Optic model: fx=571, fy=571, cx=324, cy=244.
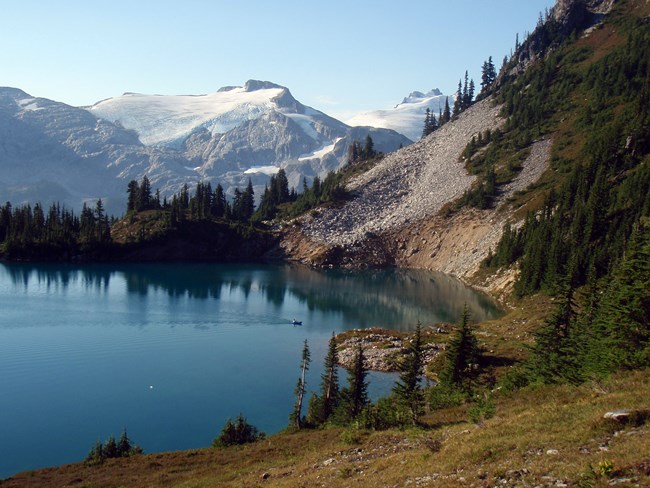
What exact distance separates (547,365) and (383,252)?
140m

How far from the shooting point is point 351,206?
648 ft

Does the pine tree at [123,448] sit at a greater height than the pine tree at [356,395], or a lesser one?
lesser

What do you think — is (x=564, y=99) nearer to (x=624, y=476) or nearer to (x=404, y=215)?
(x=404, y=215)

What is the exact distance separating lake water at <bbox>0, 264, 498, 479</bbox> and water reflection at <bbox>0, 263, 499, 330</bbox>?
46 cm

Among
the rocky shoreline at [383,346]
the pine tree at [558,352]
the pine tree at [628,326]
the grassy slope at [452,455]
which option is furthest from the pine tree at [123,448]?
the pine tree at [628,326]

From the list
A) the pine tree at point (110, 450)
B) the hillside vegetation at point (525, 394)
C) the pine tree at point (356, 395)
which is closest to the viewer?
the hillside vegetation at point (525, 394)

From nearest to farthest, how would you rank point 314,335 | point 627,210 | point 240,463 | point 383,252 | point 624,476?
point 624,476 → point 240,463 → point 314,335 → point 627,210 → point 383,252

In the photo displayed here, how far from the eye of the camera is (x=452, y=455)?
2494cm

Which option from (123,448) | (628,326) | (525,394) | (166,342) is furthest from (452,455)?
(166,342)

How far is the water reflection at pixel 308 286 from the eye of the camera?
11542 centimetres

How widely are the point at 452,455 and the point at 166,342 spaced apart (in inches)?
2767

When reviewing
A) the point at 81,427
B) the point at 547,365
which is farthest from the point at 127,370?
the point at 547,365

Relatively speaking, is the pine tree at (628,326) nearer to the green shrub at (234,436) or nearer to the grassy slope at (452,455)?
the grassy slope at (452,455)

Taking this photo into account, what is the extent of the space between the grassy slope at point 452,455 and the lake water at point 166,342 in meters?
10.3
